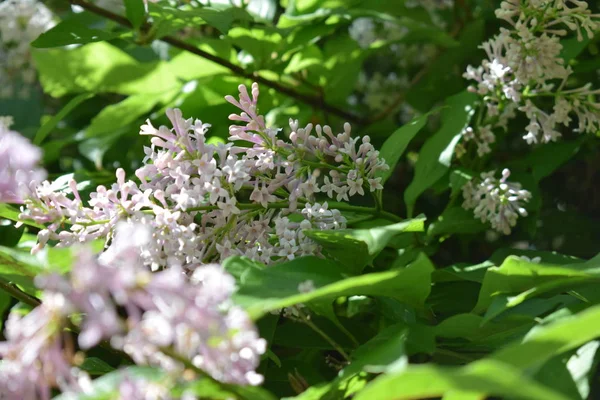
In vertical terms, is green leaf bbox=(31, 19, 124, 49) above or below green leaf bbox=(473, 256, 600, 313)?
above

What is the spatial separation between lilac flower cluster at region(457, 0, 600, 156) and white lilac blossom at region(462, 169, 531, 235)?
60mm

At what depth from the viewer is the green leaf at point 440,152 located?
36.0 inches

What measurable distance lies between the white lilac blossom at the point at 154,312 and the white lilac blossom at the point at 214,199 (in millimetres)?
200

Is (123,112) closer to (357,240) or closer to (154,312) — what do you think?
(357,240)

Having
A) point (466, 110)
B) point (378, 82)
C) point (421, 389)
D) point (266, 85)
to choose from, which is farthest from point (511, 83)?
point (378, 82)

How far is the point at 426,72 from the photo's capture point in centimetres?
135

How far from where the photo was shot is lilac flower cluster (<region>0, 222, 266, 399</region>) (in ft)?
1.36

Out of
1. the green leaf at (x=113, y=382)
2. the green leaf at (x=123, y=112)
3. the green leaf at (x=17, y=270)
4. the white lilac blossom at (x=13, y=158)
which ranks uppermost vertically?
the white lilac blossom at (x=13, y=158)

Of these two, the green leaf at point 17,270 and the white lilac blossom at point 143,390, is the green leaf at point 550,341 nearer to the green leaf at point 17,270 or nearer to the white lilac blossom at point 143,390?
the white lilac blossom at point 143,390

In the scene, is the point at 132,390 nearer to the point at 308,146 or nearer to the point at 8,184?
the point at 8,184

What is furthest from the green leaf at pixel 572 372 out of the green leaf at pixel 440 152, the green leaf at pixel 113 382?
the green leaf at pixel 440 152

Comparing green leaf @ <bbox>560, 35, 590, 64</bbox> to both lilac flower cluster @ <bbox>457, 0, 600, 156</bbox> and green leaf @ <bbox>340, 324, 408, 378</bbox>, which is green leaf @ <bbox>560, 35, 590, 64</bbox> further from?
green leaf @ <bbox>340, 324, 408, 378</bbox>

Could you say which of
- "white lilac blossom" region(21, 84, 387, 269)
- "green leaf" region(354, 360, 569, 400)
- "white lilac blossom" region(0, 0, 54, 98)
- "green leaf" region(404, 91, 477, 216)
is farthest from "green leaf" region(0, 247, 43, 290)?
"white lilac blossom" region(0, 0, 54, 98)

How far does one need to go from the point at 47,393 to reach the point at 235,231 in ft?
0.97
